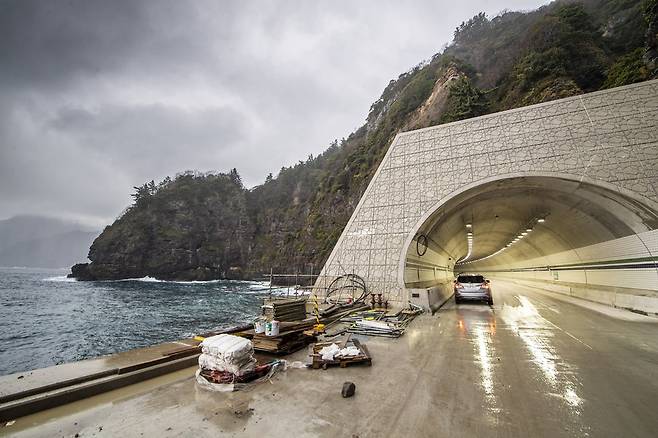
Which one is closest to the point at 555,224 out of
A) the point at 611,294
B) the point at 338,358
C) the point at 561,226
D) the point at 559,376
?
the point at 561,226

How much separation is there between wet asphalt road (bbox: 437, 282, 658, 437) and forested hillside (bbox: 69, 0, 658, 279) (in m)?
23.1

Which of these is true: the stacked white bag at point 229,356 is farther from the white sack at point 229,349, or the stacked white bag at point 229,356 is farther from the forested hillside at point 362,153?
the forested hillside at point 362,153

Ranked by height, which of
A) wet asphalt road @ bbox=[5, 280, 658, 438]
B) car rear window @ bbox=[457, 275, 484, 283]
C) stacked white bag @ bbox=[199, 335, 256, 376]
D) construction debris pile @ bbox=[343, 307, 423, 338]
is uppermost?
car rear window @ bbox=[457, 275, 484, 283]

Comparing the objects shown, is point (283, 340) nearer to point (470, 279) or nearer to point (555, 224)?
point (470, 279)

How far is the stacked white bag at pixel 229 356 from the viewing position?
4508mm

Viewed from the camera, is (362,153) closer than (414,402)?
No

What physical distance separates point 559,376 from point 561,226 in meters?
15.5

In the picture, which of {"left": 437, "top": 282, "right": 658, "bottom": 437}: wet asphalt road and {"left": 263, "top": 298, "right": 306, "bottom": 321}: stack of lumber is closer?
{"left": 437, "top": 282, "right": 658, "bottom": 437}: wet asphalt road

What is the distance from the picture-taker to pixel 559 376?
4891mm

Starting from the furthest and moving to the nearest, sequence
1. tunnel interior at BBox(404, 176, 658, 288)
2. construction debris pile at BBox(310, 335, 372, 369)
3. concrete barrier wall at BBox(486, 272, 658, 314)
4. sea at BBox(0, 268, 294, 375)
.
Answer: sea at BBox(0, 268, 294, 375), tunnel interior at BBox(404, 176, 658, 288), concrete barrier wall at BBox(486, 272, 658, 314), construction debris pile at BBox(310, 335, 372, 369)

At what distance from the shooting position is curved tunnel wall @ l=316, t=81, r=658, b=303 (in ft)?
36.7

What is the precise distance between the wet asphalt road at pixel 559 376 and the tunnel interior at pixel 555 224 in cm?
422

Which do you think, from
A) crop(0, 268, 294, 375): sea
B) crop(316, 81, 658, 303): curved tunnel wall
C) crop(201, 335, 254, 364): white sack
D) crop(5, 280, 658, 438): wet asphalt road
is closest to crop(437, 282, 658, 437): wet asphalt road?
crop(5, 280, 658, 438): wet asphalt road

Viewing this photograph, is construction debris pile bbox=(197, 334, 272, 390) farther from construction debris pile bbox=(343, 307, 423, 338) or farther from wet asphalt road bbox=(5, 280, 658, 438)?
construction debris pile bbox=(343, 307, 423, 338)
